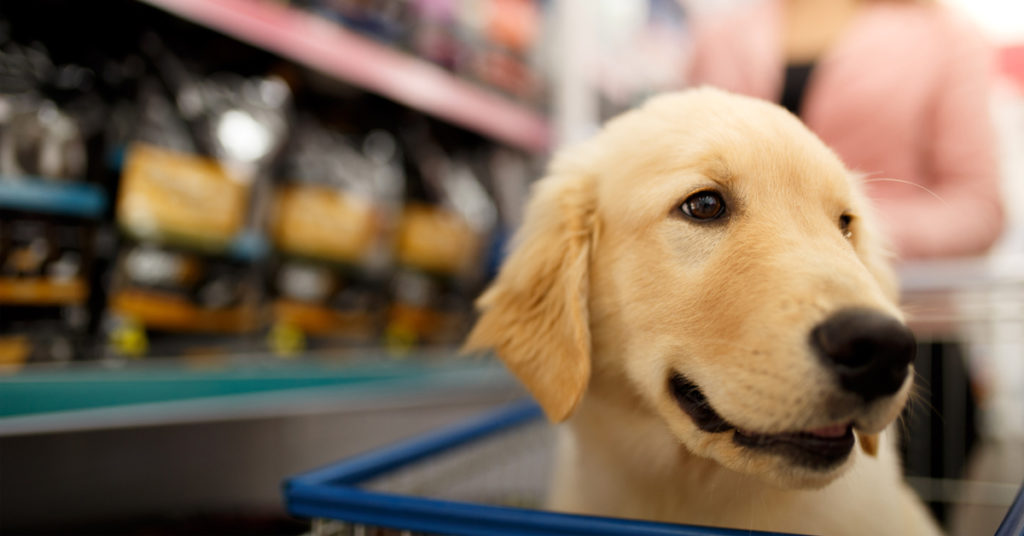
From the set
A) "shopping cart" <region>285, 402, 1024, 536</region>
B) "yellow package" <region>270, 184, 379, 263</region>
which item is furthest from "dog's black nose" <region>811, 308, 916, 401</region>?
"yellow package" <region>270, 184, 379, 263</region>

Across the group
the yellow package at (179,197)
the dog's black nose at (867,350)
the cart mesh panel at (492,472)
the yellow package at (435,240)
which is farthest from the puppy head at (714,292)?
the yellow package at (435,240)

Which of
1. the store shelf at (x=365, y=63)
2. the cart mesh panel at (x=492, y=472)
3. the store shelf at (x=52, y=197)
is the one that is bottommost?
the cart mesh panel at (x=492, y=472)

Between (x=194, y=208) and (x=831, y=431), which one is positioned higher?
(x=194, y=208)

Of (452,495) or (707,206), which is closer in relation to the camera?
(707,206)

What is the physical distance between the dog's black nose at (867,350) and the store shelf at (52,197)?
1512 millimetres

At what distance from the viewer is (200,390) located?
1.45m

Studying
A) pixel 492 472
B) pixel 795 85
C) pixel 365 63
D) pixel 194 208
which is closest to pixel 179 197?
pixel 194 208

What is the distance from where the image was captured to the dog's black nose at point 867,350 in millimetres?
591

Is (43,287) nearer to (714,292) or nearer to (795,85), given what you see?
(714,292)

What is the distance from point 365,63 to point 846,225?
151 cm

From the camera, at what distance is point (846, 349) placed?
60 centimetres

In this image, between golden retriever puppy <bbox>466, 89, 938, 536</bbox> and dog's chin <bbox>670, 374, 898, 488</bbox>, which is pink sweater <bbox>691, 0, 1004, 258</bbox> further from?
dog's chin <bbox>670, 374, 898, 488</bbox>

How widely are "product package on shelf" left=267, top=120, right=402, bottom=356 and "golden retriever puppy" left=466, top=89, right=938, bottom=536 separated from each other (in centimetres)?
107

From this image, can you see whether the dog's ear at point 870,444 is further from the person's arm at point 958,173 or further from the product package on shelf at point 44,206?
the product package on shelf at point 44,206
